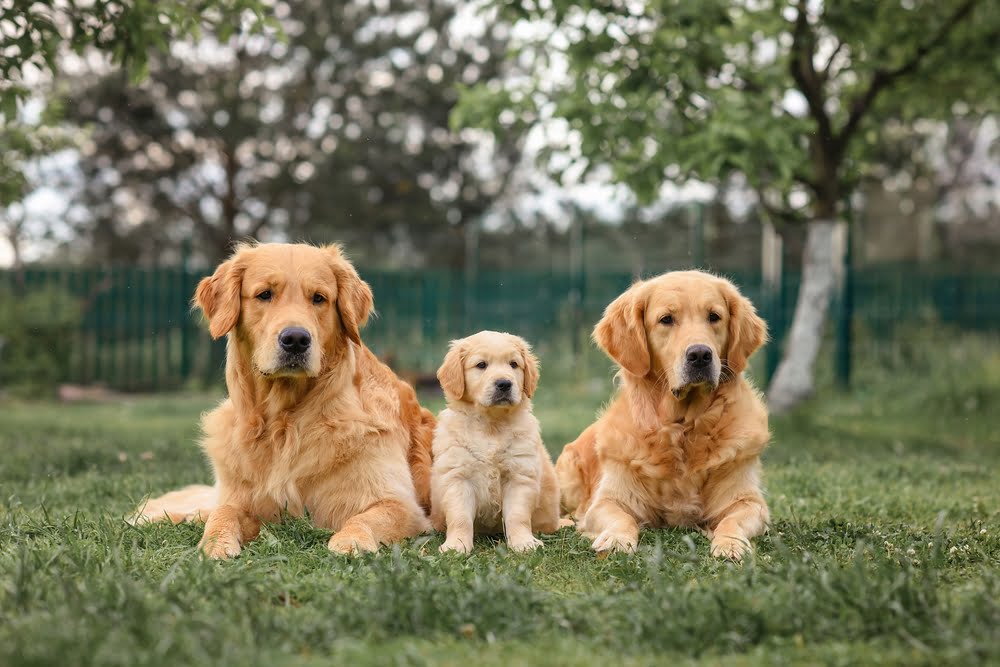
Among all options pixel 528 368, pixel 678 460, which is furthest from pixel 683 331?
pixel 528 368

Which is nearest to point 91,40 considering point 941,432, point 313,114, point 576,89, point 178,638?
point 576,89

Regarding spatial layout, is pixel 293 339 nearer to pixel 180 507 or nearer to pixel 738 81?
pixel 180 507

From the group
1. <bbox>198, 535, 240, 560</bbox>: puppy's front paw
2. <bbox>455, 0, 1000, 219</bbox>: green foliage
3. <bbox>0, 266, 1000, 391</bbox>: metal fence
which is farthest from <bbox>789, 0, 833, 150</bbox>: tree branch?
<bbox>198, 535, 240, 560</bbox>: puppy's front paw

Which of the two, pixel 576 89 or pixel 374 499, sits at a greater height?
pixel 576 89

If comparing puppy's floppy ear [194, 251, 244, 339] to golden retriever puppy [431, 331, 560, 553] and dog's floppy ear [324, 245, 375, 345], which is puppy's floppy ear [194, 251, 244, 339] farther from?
golden retriever puppy [431, 331, 560, 553]

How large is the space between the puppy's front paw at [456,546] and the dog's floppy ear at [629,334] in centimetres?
108

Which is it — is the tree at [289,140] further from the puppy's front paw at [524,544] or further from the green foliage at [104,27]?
the puppy's front paw at [524,544]

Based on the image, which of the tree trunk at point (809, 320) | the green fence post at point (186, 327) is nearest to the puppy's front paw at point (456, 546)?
the tree trunk at point (809, 320)

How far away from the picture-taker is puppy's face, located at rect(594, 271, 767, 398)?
396cm

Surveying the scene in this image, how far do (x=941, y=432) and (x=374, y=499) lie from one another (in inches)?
269

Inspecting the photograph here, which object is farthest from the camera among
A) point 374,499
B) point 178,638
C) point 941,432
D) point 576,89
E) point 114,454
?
point 941,432

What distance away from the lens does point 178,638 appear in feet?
8.06

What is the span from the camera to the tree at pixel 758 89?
7137 millimetres

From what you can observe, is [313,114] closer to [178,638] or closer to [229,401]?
[229,401]
